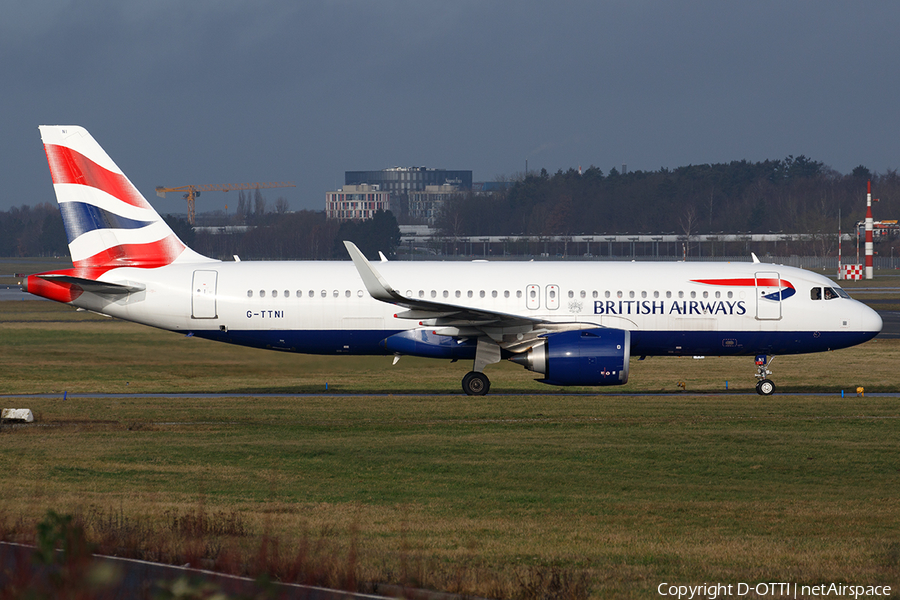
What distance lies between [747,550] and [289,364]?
20.2m

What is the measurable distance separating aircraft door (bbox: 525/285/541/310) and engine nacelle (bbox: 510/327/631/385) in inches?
80.4

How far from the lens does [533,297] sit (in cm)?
3023

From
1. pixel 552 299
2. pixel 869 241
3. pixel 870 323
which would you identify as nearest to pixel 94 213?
pixel 552 299

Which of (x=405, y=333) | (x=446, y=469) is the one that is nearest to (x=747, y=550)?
(x=446, y=469)

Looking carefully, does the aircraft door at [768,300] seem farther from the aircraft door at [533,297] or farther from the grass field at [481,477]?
the aircraft door at [533,297]

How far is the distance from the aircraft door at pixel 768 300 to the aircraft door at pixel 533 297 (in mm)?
6515

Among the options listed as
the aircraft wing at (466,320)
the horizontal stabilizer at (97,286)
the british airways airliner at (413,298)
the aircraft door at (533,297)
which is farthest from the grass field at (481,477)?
the horizontal stabilizer at (97,286)

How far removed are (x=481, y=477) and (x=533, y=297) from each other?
42.5ft

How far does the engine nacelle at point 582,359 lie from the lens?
27.8m

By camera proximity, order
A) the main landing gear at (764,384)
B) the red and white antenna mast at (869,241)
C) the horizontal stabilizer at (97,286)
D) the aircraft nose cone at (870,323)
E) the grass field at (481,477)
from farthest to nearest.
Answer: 1. the red and white antenna mast at (869,241)
2. the aircraft nose cone at (870,323)
3. the main landing gear at (764,384)
4. the horizontal stabilizer at (97,286)
5. the grass field at (481,477)

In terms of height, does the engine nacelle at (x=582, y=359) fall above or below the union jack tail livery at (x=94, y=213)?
below

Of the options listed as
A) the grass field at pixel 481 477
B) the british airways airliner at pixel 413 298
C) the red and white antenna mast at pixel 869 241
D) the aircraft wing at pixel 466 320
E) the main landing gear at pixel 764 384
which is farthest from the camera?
the red and white antenna mast at pixel 869 241

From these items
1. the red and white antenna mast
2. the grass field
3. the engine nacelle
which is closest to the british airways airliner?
the engine nacelle

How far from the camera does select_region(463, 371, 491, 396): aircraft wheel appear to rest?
2958cm
